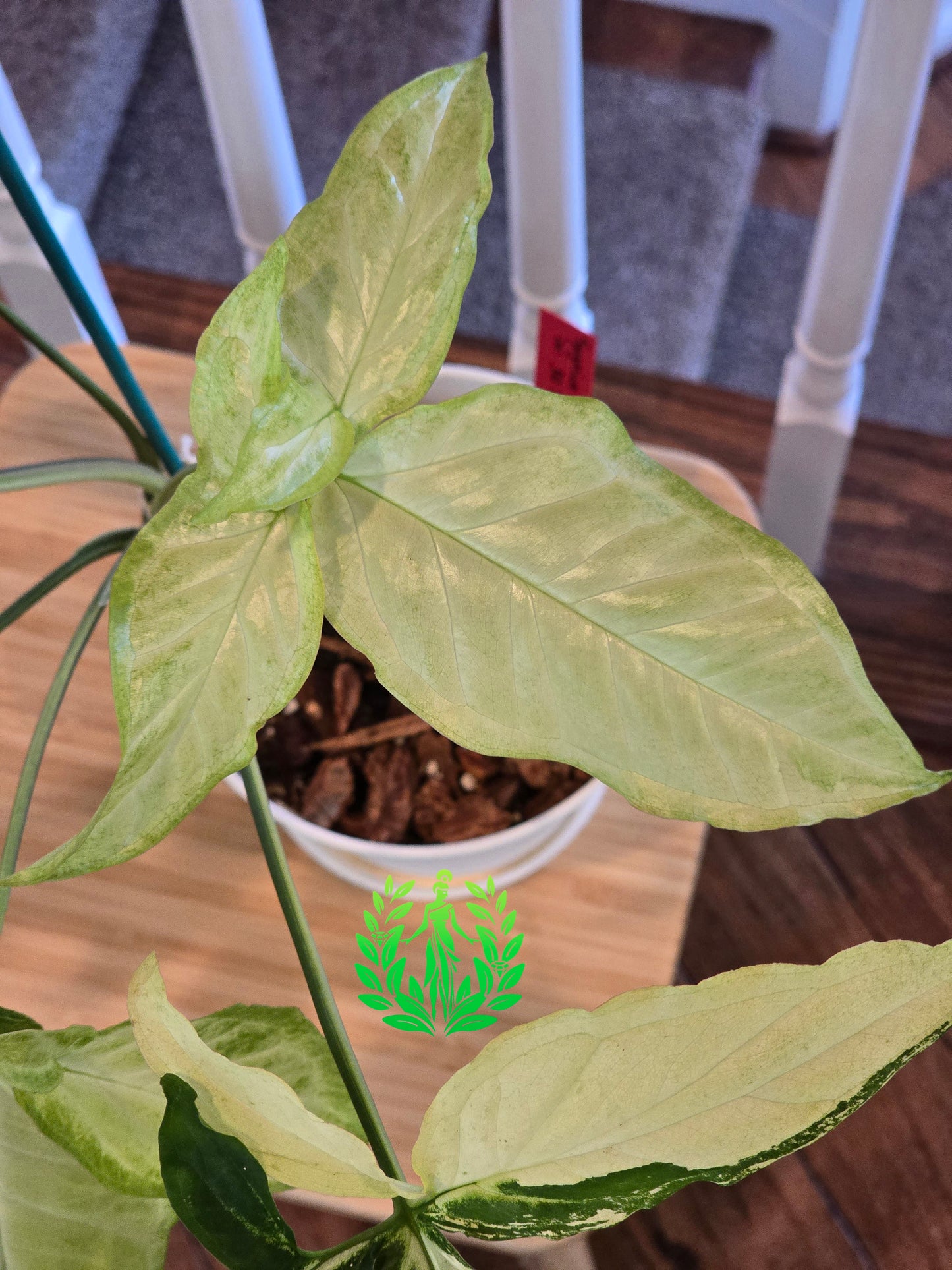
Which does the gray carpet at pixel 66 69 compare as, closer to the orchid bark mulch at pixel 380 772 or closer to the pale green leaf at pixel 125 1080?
the orchid bark mulch at pixel 380 772

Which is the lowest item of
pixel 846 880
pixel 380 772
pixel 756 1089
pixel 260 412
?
pixel 846 880

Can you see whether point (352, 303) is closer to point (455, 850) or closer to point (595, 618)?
point (595, 618)

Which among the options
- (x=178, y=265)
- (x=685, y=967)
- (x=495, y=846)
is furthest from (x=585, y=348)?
(x=178, y=265)

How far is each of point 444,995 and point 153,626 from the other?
0.19 meters

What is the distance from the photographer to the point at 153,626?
0.90 feet

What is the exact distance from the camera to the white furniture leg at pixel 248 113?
60cm

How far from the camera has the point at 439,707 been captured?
29 cm

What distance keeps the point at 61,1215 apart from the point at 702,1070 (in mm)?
163

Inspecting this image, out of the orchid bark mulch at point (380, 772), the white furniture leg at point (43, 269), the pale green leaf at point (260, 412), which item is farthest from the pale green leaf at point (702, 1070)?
the white furniture leg at point (43, 269)

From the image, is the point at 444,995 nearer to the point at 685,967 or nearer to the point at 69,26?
the point at 685,967

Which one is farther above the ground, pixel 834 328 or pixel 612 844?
pixel 834 328

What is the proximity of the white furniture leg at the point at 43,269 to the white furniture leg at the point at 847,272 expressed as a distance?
42 centimetres

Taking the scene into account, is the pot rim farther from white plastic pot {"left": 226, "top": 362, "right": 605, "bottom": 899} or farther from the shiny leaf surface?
the shiny leaf surface

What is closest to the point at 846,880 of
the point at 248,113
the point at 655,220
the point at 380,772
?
the point at 380,772
